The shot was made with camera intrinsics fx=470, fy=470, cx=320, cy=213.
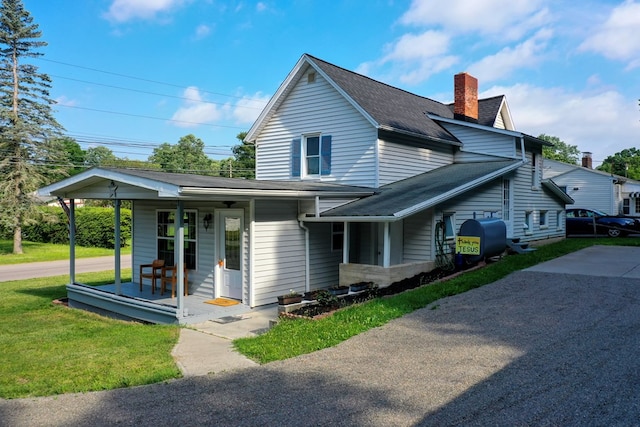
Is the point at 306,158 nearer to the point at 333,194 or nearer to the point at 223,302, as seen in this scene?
the point at 333,194

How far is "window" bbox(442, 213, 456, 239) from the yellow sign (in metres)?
0.46

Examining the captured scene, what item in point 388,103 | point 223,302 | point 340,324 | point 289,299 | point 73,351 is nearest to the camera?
point 73,351

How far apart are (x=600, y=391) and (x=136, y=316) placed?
9.51 metres

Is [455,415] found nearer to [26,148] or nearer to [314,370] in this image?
[314,370]

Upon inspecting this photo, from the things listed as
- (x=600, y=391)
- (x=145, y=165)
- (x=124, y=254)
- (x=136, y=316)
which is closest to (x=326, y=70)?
(x=136, y=316)

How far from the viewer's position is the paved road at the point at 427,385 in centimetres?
480

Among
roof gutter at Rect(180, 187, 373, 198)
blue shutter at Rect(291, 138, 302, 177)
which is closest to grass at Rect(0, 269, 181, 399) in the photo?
roof gutter at Rect(180, 187, 373, 198)

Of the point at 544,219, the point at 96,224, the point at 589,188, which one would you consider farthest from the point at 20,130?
the point at 589,188

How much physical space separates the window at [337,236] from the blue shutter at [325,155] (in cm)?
261

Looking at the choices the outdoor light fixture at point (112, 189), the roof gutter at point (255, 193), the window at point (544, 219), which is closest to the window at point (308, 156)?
the roof gutter at point (255, 193)

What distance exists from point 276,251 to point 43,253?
22.1 m

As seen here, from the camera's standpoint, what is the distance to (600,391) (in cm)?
518

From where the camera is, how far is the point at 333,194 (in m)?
12.8

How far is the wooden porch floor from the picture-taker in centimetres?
1041
